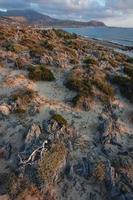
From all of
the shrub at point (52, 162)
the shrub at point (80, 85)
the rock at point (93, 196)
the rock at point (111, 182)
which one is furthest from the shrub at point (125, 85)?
the rock at point (93, 196)

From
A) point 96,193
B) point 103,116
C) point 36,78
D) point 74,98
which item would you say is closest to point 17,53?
point 36,78

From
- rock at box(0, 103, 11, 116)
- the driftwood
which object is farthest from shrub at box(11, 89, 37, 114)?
the driftwood

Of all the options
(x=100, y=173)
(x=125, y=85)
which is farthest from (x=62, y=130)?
(x=125, y=85)

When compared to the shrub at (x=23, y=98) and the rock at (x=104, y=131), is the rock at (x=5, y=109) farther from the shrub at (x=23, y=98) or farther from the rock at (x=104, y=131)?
the rock at (x=104, y=131)

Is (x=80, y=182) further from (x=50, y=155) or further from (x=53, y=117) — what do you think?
(x=53, y=117)

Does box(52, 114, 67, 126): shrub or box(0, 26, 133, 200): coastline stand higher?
box(52, 114, 67, 126): shrub

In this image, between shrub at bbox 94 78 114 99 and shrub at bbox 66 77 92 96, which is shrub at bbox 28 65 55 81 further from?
shrub at bbox 94 78 114 99
